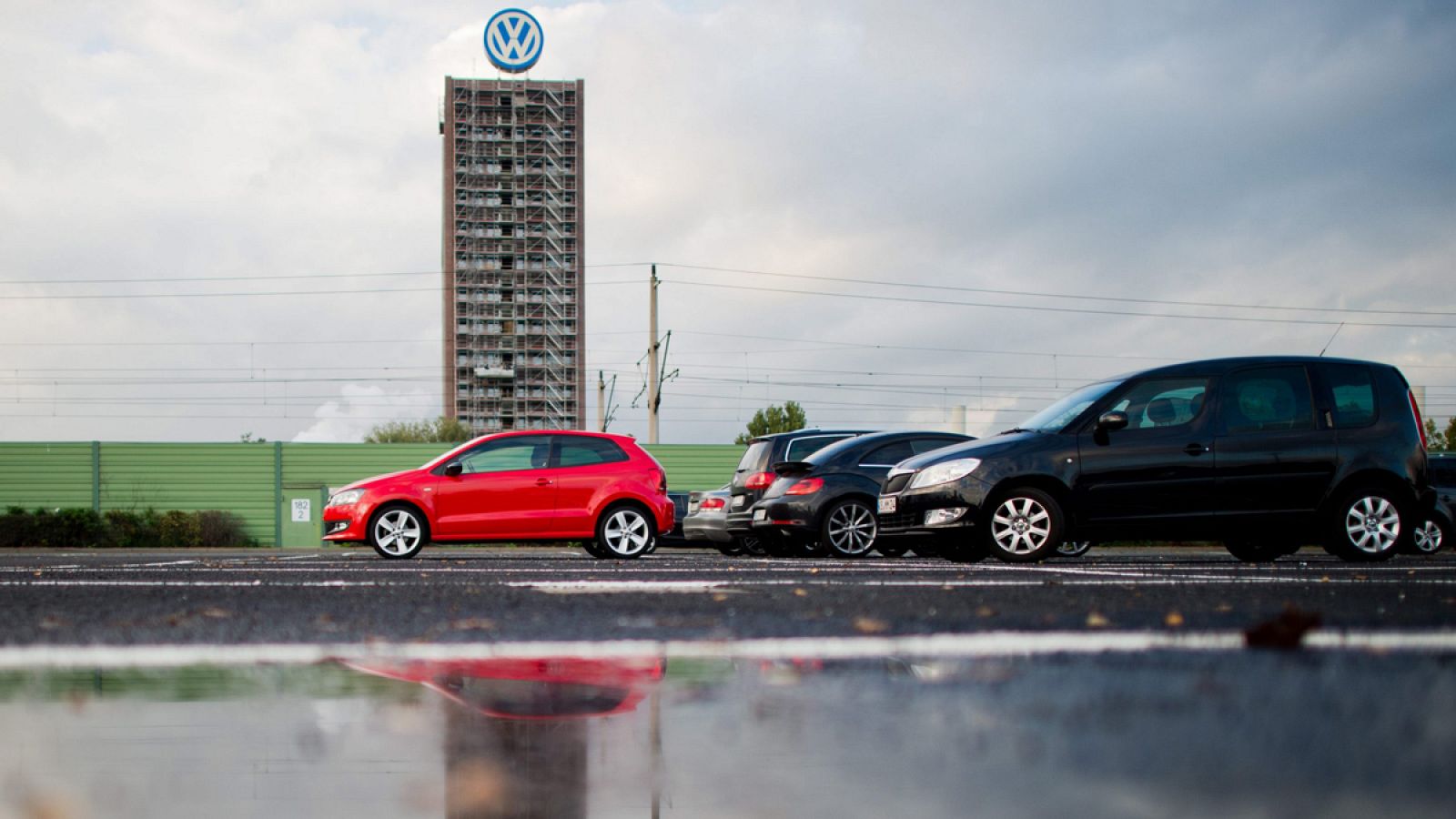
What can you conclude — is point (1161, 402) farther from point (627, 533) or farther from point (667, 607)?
point (667, 607)

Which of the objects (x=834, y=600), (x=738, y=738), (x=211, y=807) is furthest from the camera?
(x=834, y=600)

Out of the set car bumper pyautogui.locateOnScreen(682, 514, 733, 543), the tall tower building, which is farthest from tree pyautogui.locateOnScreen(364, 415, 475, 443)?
car bumper pyautogui.locateOnScreen(682, 514, 733, 543)

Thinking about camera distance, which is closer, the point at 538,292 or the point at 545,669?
the point at 545,669

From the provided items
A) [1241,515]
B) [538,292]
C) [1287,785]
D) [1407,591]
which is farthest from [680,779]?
[538,292]

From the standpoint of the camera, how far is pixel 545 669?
272cm

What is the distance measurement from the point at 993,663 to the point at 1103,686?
0.35 meters

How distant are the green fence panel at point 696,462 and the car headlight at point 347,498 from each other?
17.7 meters

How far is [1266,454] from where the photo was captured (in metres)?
9.52

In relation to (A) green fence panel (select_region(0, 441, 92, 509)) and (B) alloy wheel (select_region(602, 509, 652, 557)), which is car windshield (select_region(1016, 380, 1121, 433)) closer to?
(B) alloy wheel (select_region(602, 509, 652, 557))

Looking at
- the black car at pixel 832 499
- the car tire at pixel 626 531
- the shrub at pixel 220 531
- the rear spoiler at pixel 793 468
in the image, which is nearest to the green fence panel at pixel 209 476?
the shrub at pixel 220 531

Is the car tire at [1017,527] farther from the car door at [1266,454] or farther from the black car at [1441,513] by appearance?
the black car at [1441,513]

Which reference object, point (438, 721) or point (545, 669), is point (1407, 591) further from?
point (438, 721)

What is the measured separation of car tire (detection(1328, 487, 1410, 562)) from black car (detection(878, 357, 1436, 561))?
0.01 m

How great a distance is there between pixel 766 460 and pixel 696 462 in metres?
17.1
